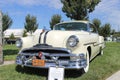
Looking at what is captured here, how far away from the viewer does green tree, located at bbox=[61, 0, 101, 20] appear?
20922 mm

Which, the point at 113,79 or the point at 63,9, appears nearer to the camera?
the point at 113,79

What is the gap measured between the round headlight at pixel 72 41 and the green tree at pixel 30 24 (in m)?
39.8

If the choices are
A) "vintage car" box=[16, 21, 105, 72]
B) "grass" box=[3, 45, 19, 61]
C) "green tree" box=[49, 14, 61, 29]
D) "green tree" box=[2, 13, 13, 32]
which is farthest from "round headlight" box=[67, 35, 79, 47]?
"green tree" box=[49, 14, 61, 29]

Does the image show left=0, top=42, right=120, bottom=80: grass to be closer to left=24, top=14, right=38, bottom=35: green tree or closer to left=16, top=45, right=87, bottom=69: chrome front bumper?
left=16, top=45, right=87, bottom=69: chrome front bumper

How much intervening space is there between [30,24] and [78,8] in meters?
26.5

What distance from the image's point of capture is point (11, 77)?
695 centimetres

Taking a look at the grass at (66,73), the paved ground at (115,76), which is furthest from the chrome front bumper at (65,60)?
the paved ground at (115,76)

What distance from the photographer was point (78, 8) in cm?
2097

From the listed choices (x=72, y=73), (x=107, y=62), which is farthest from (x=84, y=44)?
(x=107, y=62)

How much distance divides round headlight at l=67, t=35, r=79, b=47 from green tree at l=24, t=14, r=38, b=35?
39766 millimetres

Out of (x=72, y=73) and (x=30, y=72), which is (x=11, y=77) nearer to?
(x=30, y=72)

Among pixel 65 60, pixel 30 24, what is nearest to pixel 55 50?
pixel 65 60

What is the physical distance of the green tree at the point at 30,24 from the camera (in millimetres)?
46531

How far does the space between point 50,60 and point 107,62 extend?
3.36 meters
